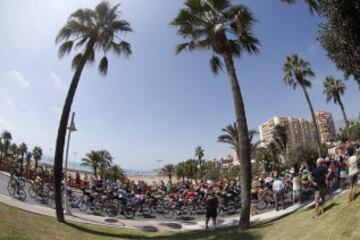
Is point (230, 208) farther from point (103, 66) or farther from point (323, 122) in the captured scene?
point (323, 122)

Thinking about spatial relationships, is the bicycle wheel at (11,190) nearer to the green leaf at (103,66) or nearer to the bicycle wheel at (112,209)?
the bicycle wheel at (112,209)

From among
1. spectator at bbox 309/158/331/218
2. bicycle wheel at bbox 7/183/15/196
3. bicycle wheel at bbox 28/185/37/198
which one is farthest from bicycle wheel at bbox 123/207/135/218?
spectator at bbox 309/158/331/218

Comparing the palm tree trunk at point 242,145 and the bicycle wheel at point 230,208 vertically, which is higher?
the palm tree trunk at point 242,145

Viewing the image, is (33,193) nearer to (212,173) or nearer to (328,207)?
(328,207)

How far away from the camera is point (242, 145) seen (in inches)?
520

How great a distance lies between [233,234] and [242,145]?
11.7 feet

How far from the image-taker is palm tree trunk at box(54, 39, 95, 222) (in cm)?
1441

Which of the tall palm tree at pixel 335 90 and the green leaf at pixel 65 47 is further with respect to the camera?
the tall palm tree at pixel 335 90

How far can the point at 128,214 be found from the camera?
18.5 m

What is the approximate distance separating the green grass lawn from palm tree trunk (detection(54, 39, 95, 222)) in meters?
0.78

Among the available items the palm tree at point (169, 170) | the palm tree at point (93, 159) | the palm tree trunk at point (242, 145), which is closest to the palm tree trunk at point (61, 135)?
the palm tree trunk at point (242, 145)

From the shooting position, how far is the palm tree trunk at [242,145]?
503 inches

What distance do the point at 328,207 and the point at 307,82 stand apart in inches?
1063

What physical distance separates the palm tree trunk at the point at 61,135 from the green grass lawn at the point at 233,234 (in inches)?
30.7
